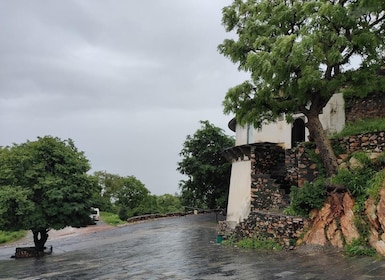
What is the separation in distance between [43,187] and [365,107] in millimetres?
14608

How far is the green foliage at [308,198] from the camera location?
12055 millimetres

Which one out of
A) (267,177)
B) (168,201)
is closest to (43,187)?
(267,177)

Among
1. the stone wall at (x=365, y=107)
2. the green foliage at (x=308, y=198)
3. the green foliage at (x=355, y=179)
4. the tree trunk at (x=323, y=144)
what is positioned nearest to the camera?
the green foliage at (x=355, y=179)

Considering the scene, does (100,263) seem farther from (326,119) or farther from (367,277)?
(326,119)

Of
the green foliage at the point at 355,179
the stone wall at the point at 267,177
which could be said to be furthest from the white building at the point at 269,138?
the green foliage at the point at 355,179

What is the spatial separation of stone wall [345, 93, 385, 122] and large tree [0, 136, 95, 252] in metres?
12.4

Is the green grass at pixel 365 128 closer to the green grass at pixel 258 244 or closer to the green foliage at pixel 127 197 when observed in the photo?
the green grass at pixel 258 244

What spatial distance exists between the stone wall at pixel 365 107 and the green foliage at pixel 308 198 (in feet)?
15.5

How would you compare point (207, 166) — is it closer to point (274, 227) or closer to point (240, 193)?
point (240, 193)

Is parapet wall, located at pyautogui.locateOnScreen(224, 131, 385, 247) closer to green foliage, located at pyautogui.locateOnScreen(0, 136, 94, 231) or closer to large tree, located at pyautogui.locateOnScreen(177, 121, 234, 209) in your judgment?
green foliage, located at pyautogui.locateOnScreen(0, 136, 94, 231)

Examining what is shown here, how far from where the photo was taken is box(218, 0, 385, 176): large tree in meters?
11.2

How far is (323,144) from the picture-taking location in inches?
506

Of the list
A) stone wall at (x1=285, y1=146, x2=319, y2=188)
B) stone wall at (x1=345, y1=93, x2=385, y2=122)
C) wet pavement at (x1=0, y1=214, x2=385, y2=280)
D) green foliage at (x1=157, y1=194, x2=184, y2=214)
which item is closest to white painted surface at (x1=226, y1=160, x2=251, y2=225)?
stone wall at (x1=285, y1=146, x2=319, y2=188)

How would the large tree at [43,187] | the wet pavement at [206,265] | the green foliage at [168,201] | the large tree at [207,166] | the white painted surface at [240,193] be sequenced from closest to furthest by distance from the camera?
the wet pavement at [206,265] < the large tree at [43,187] < the white painted surface at [240,193] < the large tree at [207,166] < the green foliage at [168,201]
